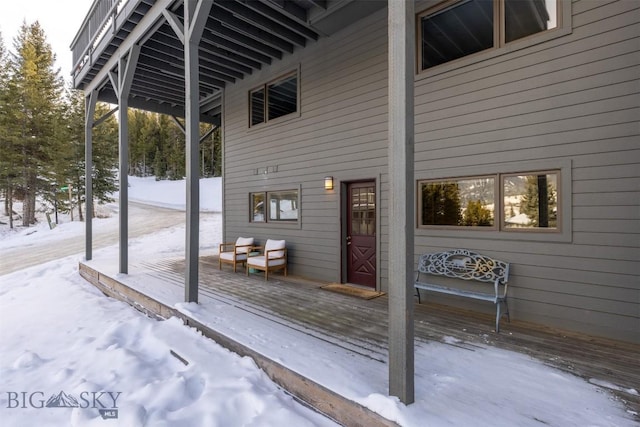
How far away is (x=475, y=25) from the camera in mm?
3902

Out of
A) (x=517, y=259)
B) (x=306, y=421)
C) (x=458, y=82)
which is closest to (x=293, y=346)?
(x=306, y=421)

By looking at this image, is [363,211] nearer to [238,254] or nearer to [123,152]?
[238,254]

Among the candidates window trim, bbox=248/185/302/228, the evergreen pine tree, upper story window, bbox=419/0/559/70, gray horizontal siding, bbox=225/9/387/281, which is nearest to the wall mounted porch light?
gray horizontal siding, bbox=225/9/387/281

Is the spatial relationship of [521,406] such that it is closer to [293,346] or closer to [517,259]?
[293,346]

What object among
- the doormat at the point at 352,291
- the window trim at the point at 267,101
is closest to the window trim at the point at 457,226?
the doormat at the point at 352,291

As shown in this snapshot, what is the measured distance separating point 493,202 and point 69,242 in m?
14.3

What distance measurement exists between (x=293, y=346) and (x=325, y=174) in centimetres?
337

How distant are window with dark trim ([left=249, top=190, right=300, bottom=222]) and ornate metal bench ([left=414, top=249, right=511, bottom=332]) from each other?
2.74m

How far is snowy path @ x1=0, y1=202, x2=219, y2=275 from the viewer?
919cm

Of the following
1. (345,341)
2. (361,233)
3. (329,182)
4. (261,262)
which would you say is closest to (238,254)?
(261,262)

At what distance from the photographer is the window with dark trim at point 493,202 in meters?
3.42

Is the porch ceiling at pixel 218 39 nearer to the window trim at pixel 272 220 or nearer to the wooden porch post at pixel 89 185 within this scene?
the wooden porch post at pixel 89 185

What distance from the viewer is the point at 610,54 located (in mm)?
3043

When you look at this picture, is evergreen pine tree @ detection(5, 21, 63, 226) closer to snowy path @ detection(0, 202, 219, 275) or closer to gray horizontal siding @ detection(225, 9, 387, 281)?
snowy path @ detection(0, 202, 219, 275)
